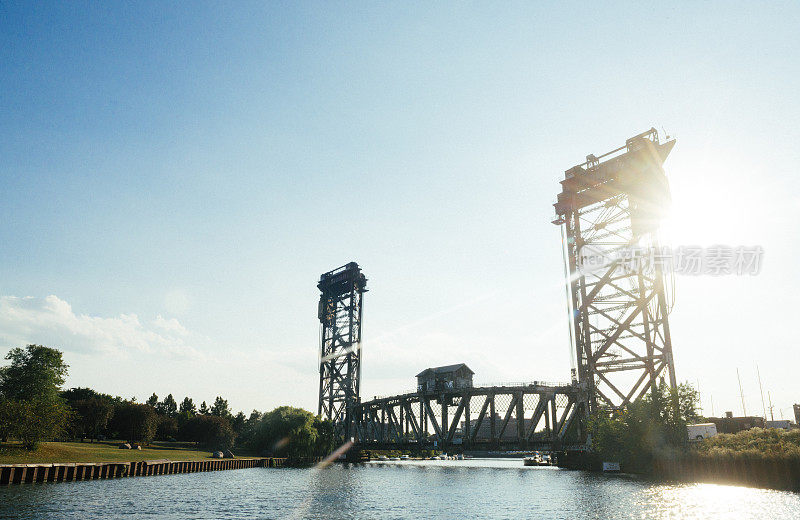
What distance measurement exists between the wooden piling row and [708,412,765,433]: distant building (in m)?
77.0

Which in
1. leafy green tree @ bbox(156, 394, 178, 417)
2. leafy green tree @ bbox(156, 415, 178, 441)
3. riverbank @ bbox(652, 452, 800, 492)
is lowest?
riverbank @ bbox(652, 452, 800, 492)

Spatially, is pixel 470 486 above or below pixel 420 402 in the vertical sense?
below

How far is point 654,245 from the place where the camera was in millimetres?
73438

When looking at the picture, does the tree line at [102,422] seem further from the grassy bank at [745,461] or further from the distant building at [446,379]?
the grassy bank at [745,461]

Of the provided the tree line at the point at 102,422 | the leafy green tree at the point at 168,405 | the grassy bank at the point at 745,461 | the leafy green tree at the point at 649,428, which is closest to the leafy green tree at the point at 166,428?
the tree line at the point at 102,422

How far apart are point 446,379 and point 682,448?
37.9 metres

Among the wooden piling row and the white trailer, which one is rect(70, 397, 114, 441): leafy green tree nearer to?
the wooden piling row

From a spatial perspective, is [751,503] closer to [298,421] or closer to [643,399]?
[643,399]

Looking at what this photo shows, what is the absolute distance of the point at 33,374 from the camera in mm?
73000

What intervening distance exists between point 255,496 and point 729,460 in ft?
127

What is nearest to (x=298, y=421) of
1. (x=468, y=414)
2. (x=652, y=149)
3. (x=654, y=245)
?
(x=468, y=414)

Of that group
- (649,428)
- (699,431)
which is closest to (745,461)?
(649,428)

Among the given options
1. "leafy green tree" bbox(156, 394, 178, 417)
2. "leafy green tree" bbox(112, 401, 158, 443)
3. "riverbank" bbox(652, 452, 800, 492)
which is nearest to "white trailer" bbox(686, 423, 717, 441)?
"riverbank" bbox(652, 452, 800, 492)

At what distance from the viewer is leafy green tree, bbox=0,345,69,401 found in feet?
237
